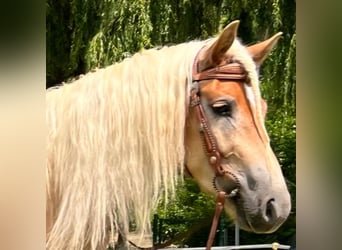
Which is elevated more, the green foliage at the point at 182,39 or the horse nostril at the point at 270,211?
the green foliage at the point at 182,39

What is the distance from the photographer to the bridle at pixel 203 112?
153 centimetres

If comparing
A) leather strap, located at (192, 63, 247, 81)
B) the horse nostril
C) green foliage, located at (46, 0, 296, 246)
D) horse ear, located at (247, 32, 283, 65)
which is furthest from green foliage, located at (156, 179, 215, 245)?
horse ear, located at (247, 32, 283, 65)

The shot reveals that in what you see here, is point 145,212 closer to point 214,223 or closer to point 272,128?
point 214,223

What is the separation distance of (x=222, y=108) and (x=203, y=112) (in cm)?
6

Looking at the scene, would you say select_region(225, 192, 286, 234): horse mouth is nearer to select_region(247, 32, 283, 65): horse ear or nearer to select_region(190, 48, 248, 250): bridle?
select_region(190, 48, 248, 250): bridle

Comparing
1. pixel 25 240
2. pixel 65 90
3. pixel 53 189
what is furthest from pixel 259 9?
pixel 25 240

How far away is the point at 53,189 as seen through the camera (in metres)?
1.53

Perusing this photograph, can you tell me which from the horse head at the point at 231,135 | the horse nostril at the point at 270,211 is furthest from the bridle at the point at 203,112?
the horse nostril at the point at 270,211

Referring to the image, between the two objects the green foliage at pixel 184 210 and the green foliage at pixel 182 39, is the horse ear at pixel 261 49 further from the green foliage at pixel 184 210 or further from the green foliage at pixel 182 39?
the green foliage at pixel 184 210

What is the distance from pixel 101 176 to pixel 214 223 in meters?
0.36

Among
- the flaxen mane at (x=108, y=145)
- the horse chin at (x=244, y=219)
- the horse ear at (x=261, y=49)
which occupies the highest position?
the horse ear at (x=261, y=49)

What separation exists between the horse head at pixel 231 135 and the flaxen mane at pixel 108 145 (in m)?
0.05

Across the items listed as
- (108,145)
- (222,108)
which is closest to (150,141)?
(108,145)

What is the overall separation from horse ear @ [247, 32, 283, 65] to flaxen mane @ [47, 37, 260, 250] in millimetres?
205
